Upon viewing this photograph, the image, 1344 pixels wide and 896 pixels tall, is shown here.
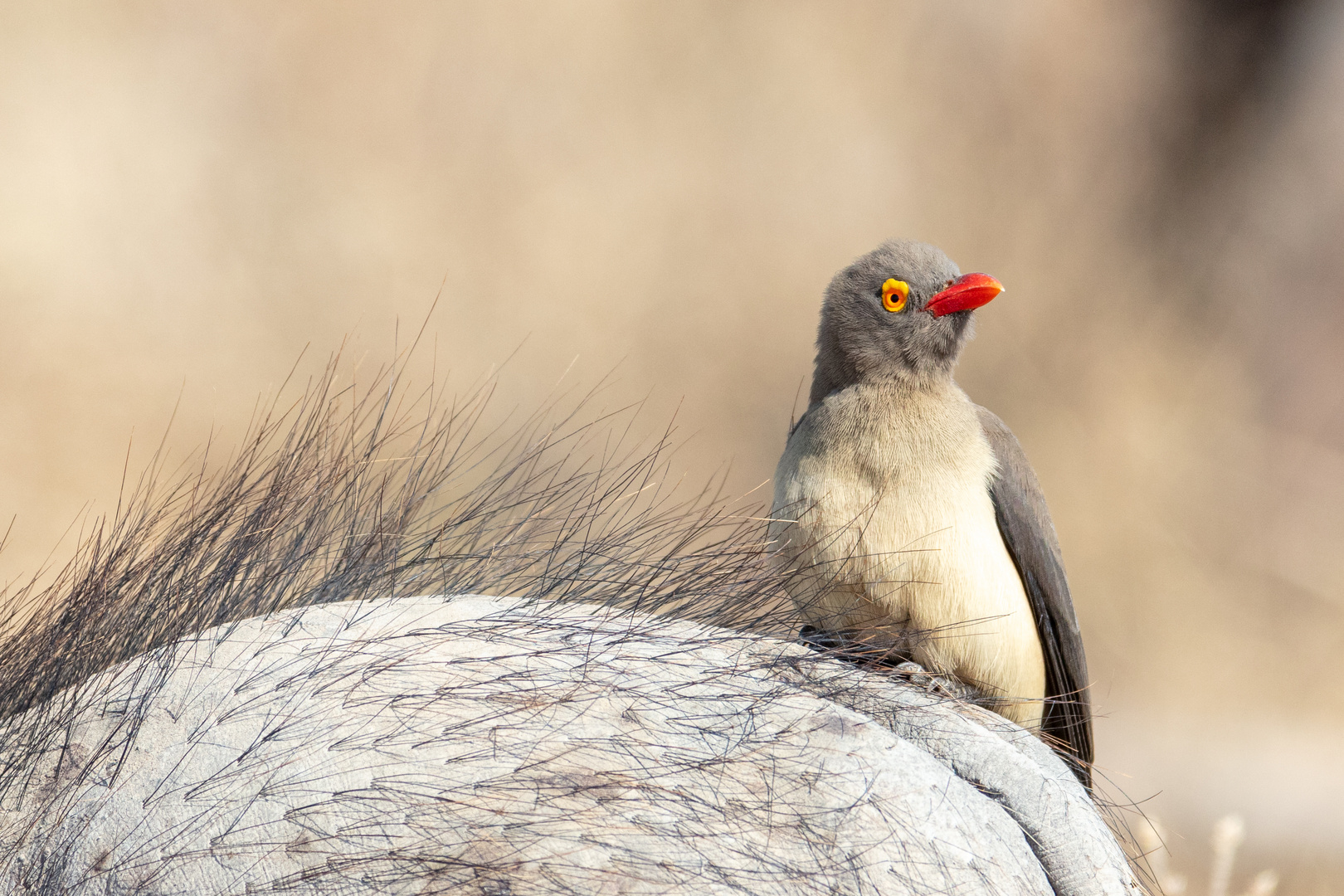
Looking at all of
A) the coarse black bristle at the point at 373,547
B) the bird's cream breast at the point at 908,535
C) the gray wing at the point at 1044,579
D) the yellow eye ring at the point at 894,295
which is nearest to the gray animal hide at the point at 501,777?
the coarse black bristle at the point at 373,547

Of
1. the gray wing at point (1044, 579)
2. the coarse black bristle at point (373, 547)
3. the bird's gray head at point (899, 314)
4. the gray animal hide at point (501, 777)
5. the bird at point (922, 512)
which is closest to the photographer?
the gray animal hide at point (501, 777)

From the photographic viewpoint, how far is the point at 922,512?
1.97 metres

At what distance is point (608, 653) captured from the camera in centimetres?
144

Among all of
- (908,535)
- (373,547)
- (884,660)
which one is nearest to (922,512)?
(908,535)

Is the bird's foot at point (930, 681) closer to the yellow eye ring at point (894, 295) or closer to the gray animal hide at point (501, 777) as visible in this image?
the gray animal hide at point (501, 777)

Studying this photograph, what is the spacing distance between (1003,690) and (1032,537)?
0.30m

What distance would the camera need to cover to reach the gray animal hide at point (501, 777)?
121 cm

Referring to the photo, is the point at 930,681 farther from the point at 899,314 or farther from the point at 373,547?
the point at 373,547

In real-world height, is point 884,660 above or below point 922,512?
below

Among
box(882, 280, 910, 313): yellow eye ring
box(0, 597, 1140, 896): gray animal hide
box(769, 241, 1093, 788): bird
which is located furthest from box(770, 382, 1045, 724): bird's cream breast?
box(0, 597, 1140, 896): gray animal hide

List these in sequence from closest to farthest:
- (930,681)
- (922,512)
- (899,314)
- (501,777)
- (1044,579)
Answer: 1. (501,777)
2. (930,681)
3. (922,512)
4. (899,314)
5. (1044,579)

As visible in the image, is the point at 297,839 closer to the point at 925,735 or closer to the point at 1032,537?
the point at 925,735

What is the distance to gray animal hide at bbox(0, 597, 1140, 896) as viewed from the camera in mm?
1208

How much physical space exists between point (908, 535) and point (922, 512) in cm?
6
